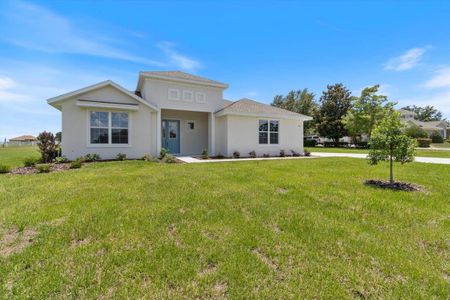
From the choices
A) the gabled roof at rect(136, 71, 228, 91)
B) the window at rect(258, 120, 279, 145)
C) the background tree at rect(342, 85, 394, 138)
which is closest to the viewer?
the gabled roof at rect(136, 71, 228, 91)

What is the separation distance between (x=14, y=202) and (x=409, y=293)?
7.33m

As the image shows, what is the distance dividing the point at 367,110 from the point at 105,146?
3382 cm

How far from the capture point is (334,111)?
37.8 m

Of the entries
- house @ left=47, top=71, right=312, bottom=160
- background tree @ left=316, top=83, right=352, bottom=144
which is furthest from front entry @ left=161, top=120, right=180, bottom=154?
background tree @ left=316, top=83, right=352, bottom=144

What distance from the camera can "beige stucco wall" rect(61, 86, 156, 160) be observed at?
11743mm

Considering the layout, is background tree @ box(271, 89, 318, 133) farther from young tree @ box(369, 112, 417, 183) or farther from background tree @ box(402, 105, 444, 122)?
background tree @ box(402, 105, 444, 122)

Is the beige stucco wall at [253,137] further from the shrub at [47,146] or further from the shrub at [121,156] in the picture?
the shrub at [47,146]

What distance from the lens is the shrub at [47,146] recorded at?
1199cm

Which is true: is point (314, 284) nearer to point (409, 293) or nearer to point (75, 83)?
point (409, 293)

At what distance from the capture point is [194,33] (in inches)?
547

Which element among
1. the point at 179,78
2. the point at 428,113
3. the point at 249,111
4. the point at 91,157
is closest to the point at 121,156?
the point at 91,157

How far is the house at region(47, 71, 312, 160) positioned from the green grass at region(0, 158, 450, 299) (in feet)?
22.9

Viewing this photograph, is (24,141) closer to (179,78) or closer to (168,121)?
(168,121)

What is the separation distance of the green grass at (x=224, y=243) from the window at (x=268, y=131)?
10681 millimetres
